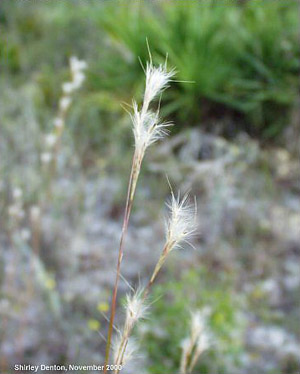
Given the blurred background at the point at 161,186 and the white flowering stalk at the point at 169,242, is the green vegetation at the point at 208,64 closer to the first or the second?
the blurred background at the point at 161,186

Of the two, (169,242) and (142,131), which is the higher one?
(142,131)

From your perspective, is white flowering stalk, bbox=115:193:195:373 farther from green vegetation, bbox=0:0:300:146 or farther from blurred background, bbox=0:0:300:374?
green vegetation, bbox=0:0:300:146

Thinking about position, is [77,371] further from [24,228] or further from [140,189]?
[140,189]

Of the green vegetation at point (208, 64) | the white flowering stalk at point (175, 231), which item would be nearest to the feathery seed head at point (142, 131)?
the white flowering stalk at point (175, 231)

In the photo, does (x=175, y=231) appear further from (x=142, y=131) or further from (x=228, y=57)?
(x=228, y=57)

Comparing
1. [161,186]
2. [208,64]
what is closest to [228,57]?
[208,64]

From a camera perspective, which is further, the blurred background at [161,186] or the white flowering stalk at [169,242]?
the blurred background at [161,186]

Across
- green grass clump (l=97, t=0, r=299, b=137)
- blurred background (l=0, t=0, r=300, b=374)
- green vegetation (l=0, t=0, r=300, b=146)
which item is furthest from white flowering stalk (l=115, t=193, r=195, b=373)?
green grass clump (l=97, t=0, r=299, b=137)

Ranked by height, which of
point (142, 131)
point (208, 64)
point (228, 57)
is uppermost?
point (228, 57)
